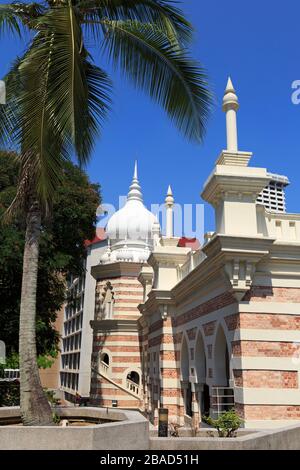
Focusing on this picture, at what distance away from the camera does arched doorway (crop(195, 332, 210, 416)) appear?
1402 centimetres

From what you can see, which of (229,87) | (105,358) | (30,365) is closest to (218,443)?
(30,365)

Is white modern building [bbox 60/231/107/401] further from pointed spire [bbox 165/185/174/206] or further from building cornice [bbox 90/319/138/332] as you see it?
pointed spire [bbox 165/185/174/206]

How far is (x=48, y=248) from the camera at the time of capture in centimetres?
1945

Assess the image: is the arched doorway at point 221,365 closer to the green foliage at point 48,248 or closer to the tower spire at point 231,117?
the tower spire at point 231,117

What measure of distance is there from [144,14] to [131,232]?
22675 millimetres

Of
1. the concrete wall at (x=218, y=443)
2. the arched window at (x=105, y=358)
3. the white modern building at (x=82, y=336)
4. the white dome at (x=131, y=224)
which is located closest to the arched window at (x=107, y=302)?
the arched window at (x=105, y=358)

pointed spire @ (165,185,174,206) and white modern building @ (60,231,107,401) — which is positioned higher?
pointed spire @ (165,185,174,206)

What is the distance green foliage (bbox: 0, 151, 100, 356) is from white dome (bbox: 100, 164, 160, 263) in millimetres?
7022

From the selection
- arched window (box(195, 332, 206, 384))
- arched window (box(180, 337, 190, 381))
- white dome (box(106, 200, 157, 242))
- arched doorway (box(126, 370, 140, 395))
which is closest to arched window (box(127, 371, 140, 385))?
arched doorway (box(126, 370, 140, 395))

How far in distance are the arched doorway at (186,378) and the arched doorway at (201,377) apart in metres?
1.65

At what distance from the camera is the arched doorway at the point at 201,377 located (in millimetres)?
14023

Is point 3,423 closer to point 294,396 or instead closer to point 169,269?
point 294,396
